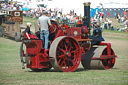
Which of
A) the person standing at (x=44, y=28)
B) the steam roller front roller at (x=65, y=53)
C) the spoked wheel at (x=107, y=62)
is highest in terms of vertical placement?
the person standing at (x=44, y=28)

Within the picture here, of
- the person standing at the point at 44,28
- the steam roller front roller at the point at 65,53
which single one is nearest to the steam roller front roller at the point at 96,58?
the steam roller front roller at the point at 65,53

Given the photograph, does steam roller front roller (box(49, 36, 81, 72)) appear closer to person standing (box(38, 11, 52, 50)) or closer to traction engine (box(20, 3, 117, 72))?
traction engine (box(20, 3, 117, 72))

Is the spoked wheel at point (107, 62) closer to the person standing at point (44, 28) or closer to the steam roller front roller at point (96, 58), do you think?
the steam roller front roller at point (96, 58)

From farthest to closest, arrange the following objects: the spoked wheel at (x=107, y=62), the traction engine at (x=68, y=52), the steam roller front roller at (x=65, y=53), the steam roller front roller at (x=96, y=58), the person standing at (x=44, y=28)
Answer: the spoked wheel at (x=107, y=62) → the steam roller front roller at (x=96, y=58) → the person standing at (x=44, y=28) → the traction engine at (x=68, y=52) → the steam roller front roller at (x=65, y=53)

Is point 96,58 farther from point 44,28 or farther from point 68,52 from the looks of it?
point 44,28

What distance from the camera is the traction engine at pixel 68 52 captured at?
36.6ft

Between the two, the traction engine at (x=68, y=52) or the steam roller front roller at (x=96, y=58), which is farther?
the steam roller front roller at (x=96, y=58)

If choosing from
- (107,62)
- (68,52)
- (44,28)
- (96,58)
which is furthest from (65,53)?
(107,62)

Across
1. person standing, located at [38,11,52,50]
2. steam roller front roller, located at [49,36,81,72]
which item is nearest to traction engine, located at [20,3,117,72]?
steam roller front roller, located at [49,36,81,72]

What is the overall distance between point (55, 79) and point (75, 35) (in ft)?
11.0

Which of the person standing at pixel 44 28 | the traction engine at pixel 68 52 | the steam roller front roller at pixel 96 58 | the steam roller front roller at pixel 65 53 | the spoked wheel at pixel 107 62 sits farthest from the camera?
the spoked wheel at pixel 107 62

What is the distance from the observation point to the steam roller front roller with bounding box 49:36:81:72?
1086 cm

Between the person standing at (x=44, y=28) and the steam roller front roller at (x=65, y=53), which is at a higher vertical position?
the person standing at (x=44, y=28)

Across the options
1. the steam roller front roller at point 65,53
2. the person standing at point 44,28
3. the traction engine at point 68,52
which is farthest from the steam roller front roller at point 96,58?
the person standing at point 44,28
